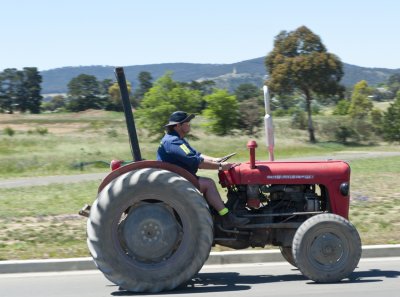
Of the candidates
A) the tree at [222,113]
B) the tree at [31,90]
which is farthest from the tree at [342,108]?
the tree at [31,90]

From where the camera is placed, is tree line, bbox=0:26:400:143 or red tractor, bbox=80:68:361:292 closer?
red tractor, bbox=80:68:361:292

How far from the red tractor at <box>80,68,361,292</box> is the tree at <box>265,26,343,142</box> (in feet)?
161

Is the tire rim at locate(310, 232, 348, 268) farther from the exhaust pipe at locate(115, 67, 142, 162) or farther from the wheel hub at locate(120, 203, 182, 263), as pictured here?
the exhaust pipe at locate(115, 67, 142, 162)

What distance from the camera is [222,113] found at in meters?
60.6

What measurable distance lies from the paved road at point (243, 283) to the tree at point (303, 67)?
48625 mm

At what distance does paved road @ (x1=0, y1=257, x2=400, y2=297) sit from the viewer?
23.5ft

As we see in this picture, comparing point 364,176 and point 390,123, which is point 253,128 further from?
point 364,176

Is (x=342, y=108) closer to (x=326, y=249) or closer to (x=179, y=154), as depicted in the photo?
(x=326, y=249)

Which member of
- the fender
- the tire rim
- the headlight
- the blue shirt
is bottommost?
the tire rim

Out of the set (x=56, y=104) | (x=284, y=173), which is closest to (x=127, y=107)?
(x=284, y=173)

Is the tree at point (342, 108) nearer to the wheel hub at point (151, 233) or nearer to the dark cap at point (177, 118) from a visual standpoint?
the dark cap at point (177, 118)

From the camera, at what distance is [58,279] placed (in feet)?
26.7

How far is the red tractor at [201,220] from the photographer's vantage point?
7.20 m

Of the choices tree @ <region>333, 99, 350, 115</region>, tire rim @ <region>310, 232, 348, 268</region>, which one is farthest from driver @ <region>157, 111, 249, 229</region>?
tree @ <region>333, 99, 350, 115</region>
